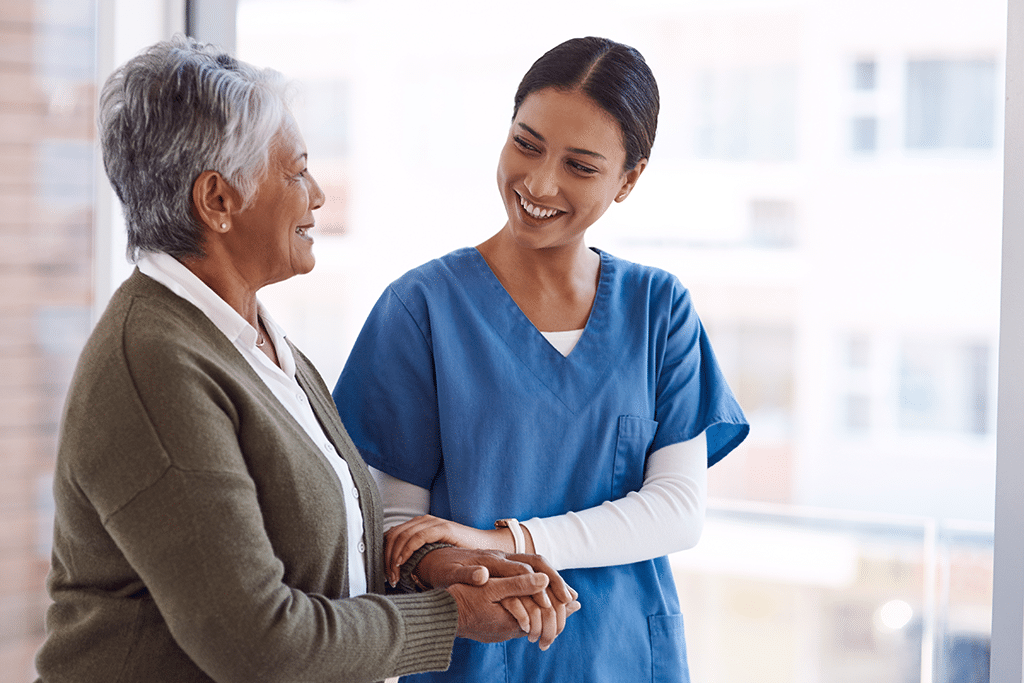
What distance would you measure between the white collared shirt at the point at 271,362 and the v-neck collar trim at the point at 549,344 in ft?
1.04

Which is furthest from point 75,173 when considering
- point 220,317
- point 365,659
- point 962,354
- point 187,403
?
point 962,354

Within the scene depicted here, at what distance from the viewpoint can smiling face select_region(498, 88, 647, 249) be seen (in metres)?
1.21

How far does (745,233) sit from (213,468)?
210 cm

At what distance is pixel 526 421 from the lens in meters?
1.24

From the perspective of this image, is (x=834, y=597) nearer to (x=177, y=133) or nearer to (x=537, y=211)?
(x=537, y=211)

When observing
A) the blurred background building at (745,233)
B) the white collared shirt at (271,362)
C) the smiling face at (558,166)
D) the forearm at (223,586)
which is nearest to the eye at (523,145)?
the smiling face at (558,166)

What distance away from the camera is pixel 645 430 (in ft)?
4.25

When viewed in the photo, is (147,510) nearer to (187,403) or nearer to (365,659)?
(187,403)

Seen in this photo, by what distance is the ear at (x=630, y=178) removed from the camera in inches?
50.9

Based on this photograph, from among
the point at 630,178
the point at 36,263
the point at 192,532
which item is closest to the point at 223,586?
the point at 192,532

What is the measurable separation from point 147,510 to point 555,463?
0.60 meters

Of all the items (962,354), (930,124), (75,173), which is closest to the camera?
(75,173)

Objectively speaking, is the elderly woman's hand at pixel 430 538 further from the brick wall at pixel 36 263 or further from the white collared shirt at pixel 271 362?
the brick wall at pixel 36 263

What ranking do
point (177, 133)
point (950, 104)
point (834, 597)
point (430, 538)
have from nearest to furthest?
point (177, 133) < point (430, 538) < point (950, 104) < point (834, 597)
